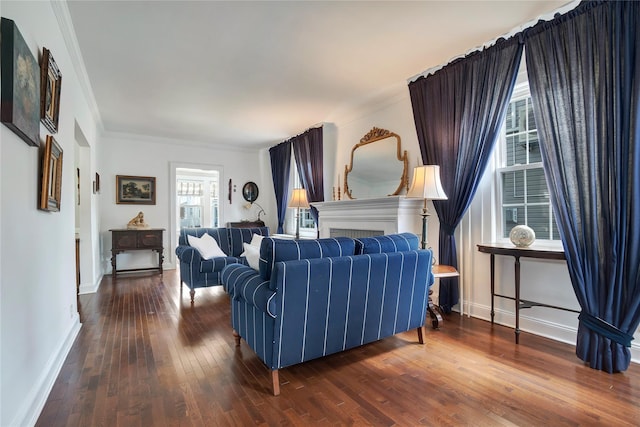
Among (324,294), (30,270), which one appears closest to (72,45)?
(30,270)

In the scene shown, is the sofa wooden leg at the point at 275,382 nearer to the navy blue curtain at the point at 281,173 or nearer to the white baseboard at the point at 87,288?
the white baseboard at the point at 87,288

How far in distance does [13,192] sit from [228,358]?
5.42 ft

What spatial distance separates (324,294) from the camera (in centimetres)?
200

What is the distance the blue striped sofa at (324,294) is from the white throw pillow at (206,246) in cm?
162

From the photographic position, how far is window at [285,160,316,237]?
6.23 meters

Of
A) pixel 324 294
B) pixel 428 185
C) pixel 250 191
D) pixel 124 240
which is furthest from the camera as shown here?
pixel 250 191

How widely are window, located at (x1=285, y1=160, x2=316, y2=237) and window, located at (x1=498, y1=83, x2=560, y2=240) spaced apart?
357 cm

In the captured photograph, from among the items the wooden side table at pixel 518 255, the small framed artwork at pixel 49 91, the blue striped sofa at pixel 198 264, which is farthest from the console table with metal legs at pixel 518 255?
the small framed artwork at pixel 49 91

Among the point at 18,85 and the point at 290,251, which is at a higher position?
the point at 18,85

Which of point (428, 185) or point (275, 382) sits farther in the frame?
point (428, 185)

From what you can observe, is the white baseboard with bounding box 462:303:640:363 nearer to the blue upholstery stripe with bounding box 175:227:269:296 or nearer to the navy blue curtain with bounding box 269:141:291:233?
the blue upholstery stripe with bounding box 175:227:269:296

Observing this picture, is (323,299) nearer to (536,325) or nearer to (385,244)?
(385,244)

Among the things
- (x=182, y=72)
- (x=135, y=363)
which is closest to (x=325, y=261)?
(x=135, y=363)

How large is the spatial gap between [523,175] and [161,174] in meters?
6.14
